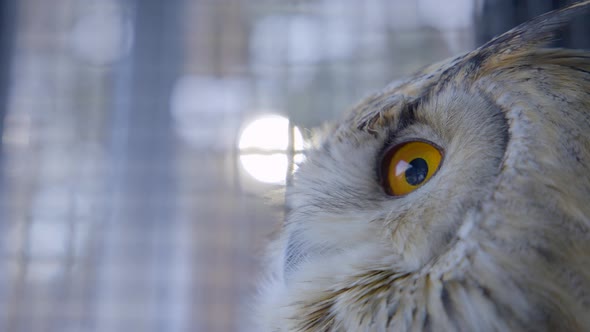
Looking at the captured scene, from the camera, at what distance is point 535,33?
1.66 ft

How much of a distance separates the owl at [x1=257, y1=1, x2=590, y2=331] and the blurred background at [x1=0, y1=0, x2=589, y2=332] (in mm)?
1576

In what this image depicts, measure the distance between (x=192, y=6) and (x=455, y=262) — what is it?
8.15 feet

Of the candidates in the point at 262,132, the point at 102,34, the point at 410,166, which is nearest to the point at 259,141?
the point at 262,132

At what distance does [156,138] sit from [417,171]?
77.6 inches

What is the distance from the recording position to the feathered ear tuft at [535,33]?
19.5 inches

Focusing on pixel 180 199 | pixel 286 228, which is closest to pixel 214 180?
pixel 180 199

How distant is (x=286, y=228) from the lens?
2.45 ft

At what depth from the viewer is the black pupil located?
1.70 feet

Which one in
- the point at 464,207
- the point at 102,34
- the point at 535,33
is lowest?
the point at 464,207

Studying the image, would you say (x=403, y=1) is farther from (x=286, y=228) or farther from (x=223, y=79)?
(x=286, y=228)

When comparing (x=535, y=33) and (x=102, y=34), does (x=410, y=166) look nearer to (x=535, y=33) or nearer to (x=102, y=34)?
(x=535, y=33)

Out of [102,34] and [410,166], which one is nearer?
[410,166]

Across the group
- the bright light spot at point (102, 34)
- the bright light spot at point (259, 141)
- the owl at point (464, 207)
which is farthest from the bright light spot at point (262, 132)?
the owl at point (464, 207)

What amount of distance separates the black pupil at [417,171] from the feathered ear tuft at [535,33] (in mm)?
138
